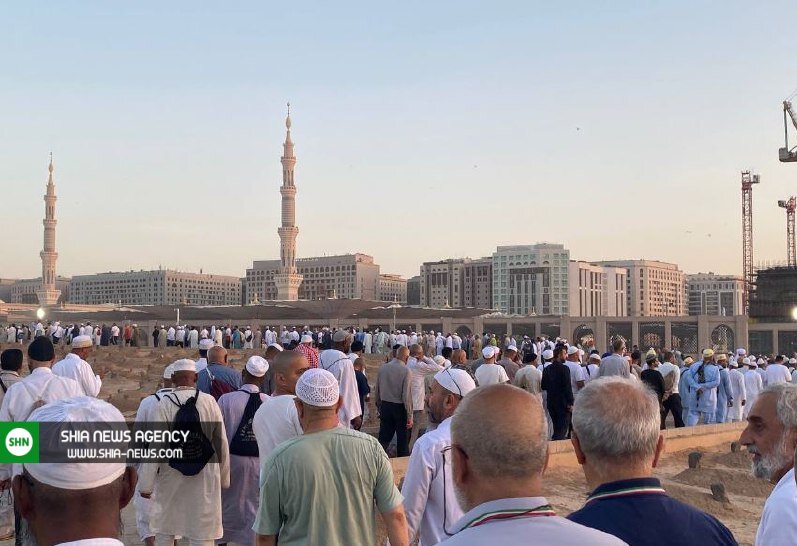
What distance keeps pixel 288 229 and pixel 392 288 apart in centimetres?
6637

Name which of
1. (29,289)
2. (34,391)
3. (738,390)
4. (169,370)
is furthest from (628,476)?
(29,289)

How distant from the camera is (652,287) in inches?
5797

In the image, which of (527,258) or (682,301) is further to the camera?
(682,301)

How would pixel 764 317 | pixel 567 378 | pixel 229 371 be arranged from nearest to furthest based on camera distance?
pixel 229 371 < pixel 567 378 < pixel 764 317

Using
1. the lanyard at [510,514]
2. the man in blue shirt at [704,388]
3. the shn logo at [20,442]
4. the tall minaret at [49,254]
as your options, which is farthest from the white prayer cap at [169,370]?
the tall minaret at [49,254]

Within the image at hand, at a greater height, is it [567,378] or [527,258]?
[527,258]

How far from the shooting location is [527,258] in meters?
121

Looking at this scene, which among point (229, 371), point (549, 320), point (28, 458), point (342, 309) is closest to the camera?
point (28, 458)

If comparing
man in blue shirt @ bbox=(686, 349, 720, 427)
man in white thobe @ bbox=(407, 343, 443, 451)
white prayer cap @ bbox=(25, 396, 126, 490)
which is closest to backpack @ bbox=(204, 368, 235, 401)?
man in white thobe @ bbox=(407, 343, 443, 451)

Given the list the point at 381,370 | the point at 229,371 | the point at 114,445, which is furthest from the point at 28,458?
the point at 381,370

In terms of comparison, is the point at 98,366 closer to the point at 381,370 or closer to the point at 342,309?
the point at 381,370

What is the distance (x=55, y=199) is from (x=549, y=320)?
5967cm

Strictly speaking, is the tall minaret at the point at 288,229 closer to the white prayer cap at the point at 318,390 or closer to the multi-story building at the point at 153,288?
the multi-story building at the point at 153,288

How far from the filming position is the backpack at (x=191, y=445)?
4.28 meters
